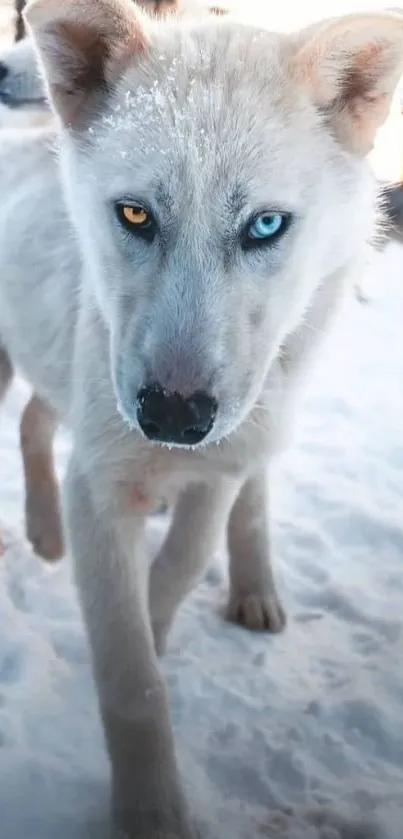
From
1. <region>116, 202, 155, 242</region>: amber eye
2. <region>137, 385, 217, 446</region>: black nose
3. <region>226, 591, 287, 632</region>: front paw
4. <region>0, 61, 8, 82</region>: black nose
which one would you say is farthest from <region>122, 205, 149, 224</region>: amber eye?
<region>0, 61, 8, 82</region>: black nose

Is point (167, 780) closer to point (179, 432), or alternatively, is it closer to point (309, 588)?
point (179, 432)

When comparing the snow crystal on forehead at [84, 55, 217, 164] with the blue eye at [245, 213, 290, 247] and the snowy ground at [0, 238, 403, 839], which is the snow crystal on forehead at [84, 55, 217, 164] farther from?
the snowy ground at [0, 238, 403, 839]

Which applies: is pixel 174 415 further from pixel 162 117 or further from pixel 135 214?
pixel 162 117

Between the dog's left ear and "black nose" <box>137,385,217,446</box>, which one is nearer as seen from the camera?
"black nose" <box>137,385,217,446</box>

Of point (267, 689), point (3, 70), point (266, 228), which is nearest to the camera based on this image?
point (266, 228)

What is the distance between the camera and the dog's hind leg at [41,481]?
8.39 ft

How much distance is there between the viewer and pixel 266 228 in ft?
4.66

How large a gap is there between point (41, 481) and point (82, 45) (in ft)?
5.03

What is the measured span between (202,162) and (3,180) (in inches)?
46.4

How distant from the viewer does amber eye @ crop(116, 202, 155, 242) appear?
1.41 meters

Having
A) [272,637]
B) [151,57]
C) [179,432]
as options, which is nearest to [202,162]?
[151,57]

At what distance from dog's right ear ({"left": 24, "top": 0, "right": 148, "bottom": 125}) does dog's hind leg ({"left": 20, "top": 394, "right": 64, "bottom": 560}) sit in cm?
127

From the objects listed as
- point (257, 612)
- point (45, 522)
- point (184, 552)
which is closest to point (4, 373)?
point (45, 522)

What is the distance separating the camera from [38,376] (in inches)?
86.7
